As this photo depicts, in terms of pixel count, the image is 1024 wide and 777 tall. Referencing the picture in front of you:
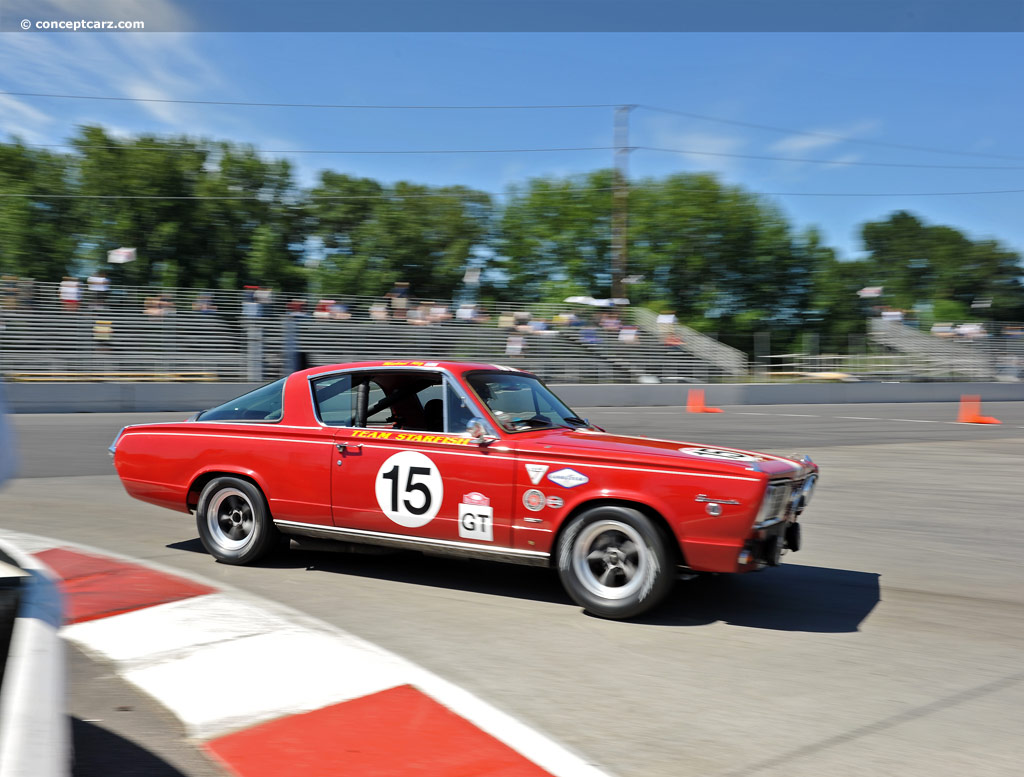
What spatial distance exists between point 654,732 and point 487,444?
7.96 ft

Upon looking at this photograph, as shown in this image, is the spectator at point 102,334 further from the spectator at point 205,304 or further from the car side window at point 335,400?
the car side window at point 335,400

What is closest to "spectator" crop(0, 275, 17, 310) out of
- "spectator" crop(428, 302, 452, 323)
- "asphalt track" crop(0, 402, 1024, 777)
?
"spectator" crop(428, 302, 452, 323)

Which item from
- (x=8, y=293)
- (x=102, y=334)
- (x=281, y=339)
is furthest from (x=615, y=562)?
(x=8, y=293)

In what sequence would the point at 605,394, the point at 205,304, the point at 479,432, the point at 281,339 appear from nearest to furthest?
the point at 479,432 < the point at 205,304 < the point at 281,339 < the point at 605,394

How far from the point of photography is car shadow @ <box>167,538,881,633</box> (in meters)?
5.49

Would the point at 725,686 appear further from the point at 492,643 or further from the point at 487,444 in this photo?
the point at 487,444

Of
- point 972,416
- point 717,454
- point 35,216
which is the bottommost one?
point 972,416

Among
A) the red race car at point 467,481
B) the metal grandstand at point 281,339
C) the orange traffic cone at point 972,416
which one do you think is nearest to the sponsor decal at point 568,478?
the red race car at point 467,481

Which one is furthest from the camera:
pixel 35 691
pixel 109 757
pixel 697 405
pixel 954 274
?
pixel 954 274

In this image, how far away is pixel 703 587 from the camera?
6203mm

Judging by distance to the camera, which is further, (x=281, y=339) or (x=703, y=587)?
(x=281, y=339)

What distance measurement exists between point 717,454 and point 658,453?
1.31ft

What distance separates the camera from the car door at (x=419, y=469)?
5734 mm

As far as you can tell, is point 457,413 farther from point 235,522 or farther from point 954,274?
point 954,274
